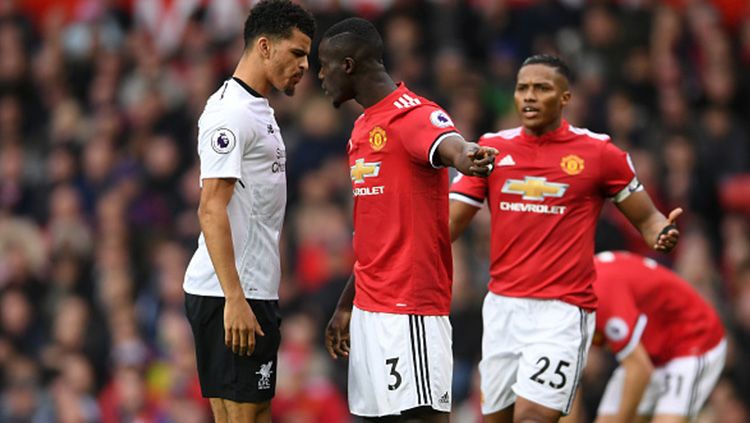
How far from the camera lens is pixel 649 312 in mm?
9984

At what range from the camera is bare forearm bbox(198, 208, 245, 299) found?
712 cm

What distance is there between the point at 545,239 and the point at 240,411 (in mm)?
2056

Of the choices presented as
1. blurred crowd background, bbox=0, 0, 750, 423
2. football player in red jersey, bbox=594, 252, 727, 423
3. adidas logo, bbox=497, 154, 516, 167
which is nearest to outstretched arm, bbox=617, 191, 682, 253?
adidas logo, bbox=497, 154, 516, 167

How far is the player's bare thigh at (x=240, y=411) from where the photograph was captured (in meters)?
7.42

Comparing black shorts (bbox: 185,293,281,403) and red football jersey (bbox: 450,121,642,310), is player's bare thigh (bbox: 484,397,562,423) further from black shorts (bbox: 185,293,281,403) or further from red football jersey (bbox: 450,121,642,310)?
black shorts (bbox: 185,293,281,403)

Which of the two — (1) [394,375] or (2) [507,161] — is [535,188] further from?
(1) [394,375]

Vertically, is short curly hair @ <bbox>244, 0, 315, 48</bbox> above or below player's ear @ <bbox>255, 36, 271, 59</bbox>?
above

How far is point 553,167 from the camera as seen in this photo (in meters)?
8.35

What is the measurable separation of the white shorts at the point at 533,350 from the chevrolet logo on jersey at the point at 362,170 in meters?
1.41

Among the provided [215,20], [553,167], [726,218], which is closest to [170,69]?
[215,20]

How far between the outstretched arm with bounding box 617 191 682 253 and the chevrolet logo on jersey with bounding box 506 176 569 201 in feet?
1.27

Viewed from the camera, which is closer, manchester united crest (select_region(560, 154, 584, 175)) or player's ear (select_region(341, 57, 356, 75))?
player's ear (select_region(341, 57, 356, 75))

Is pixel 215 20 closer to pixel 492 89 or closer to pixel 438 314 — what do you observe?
pixel 492 89

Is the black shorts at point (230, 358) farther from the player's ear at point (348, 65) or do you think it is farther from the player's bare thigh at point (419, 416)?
the player's ear at point (348, 65)
